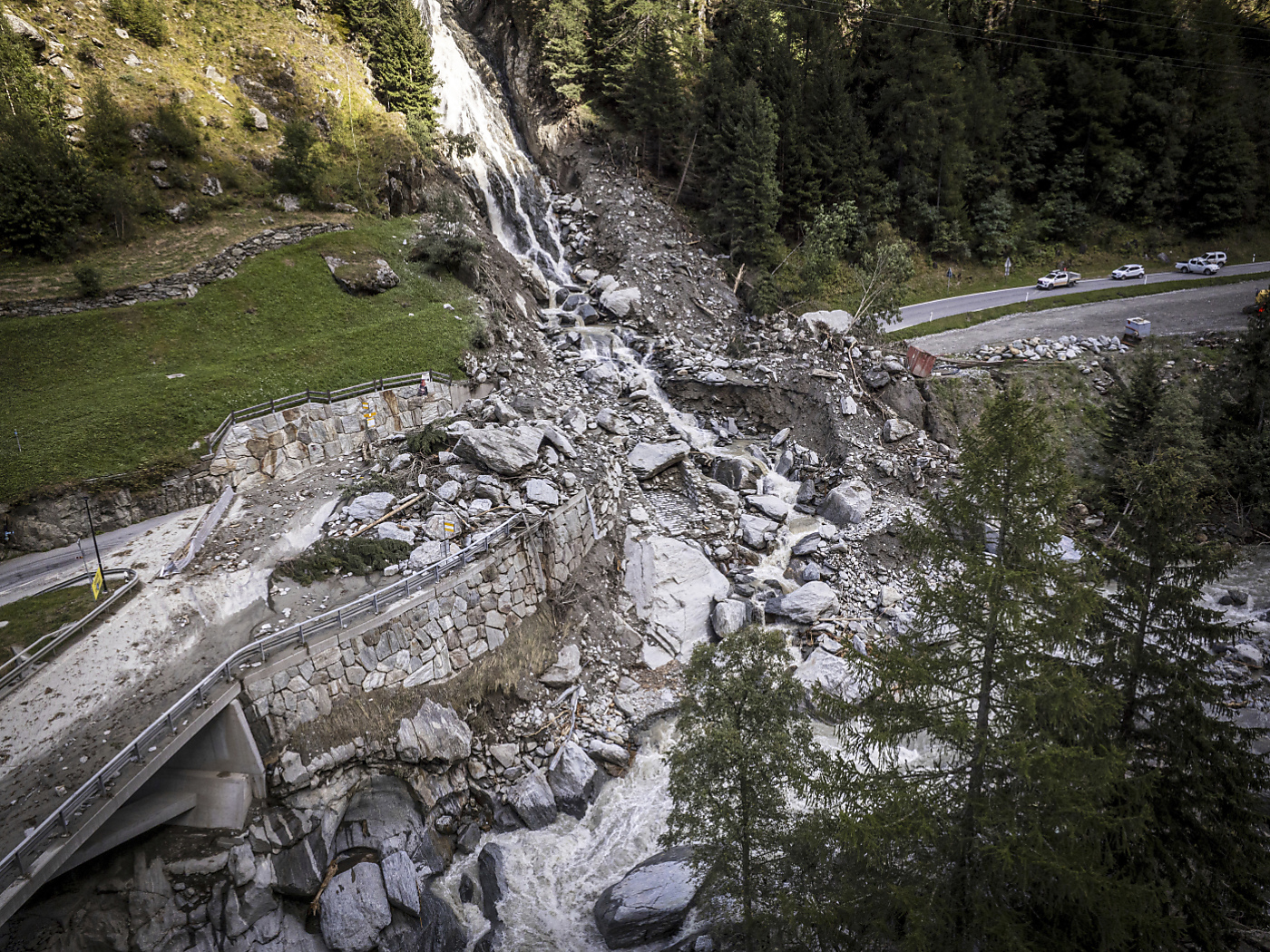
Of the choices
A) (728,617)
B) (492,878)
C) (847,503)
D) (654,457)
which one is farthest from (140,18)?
(492,878)

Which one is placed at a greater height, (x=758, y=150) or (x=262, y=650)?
(x=758, y=150)

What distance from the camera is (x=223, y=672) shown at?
15781 millimetres

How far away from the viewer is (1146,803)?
1000 cm

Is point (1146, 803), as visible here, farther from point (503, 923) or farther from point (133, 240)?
point (133, 240)

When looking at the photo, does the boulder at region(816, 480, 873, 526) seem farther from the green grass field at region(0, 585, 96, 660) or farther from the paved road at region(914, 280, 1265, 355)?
the green grass field at region(0, 585, 96, 660)

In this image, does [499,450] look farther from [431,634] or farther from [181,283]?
[181,283]

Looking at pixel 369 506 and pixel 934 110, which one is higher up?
pixel 934 110

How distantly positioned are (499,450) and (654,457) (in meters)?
7.78

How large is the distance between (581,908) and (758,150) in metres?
38.6

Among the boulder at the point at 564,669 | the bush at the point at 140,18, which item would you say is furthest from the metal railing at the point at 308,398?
the bush at the point at 140,18

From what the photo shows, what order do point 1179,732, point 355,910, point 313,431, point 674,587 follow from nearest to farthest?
point 1179,732 → point 355,910 → point 674,587 → point 313,431

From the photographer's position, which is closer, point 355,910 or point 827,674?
point 355,910

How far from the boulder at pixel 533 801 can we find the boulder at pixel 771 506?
14.6 metres

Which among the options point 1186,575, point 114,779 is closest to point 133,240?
point 114,779
